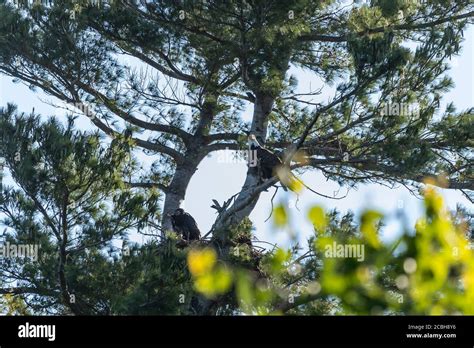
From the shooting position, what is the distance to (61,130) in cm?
888

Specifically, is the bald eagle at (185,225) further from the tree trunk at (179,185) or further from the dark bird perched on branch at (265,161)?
the dark bird perched on branch at (265,161)

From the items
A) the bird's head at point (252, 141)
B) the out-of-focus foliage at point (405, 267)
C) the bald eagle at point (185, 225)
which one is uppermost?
the bird's head at point (252, 141)

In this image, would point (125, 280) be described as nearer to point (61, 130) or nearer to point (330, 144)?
point (61, 130)

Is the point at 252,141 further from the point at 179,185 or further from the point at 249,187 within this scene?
the point at 179,185

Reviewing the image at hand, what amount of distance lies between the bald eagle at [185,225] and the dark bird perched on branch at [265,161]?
1021mm

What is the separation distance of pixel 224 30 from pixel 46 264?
355cm

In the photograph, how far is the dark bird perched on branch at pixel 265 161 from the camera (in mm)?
9617

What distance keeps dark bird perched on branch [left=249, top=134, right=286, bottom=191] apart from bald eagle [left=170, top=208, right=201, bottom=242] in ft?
3.35

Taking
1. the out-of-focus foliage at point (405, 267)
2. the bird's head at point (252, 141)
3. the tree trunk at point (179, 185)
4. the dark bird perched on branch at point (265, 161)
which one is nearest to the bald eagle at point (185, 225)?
the tree trunk at point (179, 185)

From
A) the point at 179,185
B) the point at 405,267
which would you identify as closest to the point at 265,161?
the point at 179,185

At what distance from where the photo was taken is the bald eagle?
10078 mm

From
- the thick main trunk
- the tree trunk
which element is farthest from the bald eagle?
the tree trunk
